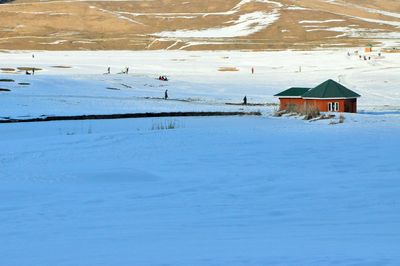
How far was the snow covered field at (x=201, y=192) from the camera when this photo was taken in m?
7.92

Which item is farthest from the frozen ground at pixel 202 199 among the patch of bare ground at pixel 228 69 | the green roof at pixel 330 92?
the patch of bare ground at pixel 228 69

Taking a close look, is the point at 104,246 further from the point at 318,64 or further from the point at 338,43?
the point at 338,43

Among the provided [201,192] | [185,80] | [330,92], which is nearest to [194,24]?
[185,80]

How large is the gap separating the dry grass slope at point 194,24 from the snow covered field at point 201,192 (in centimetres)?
8465

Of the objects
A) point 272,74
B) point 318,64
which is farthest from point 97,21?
point 272,74

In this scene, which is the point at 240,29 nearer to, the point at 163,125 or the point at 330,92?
the point at 330,92

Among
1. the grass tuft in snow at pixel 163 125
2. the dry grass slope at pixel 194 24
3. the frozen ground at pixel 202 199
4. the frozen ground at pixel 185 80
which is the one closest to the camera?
the frozen ground at pixel 202 199

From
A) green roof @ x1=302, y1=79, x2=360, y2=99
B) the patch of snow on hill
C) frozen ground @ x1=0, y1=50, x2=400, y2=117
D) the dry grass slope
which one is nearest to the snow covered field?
green roof @ x1=302, y1=79, x2=360, y2=99

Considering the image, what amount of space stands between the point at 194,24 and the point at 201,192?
129873 millimetres

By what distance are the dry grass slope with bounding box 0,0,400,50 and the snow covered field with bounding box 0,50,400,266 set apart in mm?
84652

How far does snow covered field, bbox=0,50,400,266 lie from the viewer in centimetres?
792

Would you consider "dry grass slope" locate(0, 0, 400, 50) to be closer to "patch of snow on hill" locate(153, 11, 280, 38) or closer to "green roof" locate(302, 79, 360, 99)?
"patch of snow on hill" locate(153, 11, 280, 38)

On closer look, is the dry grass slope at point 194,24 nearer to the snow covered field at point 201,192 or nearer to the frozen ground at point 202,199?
the snow covered field at point 201,192

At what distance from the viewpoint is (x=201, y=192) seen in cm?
1178
